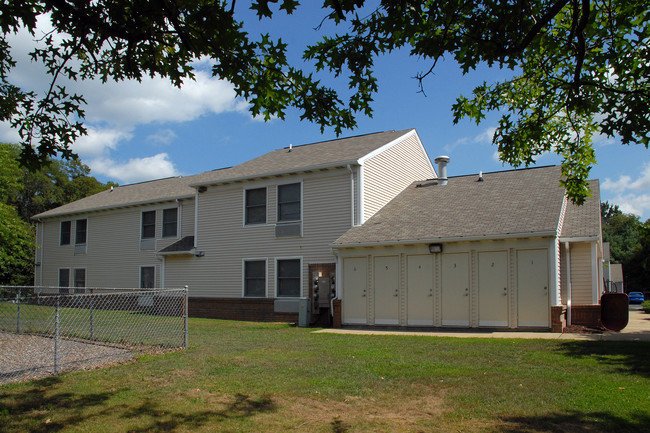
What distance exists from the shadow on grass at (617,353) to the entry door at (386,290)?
5.70 metres

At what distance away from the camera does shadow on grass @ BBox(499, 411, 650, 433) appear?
5.31 metres

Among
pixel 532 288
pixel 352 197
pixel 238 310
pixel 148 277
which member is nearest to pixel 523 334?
pixel 532 288

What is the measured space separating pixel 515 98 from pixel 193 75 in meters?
5.30

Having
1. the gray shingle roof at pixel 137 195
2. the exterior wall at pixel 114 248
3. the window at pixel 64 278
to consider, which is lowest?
the window at pixel 64 278

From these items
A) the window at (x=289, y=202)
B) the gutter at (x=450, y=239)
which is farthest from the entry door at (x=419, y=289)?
the window at (x=289, y=202)

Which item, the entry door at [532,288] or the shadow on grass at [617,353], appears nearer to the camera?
the shadow on grass at [617,353]

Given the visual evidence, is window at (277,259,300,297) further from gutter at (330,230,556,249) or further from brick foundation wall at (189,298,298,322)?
gutter at (330,230,556,249)

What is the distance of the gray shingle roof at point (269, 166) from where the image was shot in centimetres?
1919

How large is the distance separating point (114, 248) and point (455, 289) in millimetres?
17692

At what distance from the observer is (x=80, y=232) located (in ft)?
90.9

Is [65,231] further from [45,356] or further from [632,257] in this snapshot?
[632,257]

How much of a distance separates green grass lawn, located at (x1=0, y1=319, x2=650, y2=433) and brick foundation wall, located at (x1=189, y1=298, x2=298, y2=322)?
8684mm

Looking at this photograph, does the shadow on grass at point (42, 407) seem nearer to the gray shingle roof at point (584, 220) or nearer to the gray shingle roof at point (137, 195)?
the gray shingle roof at point (584, 220)

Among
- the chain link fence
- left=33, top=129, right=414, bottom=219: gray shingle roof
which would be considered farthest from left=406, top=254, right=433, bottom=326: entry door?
the chain link fence
